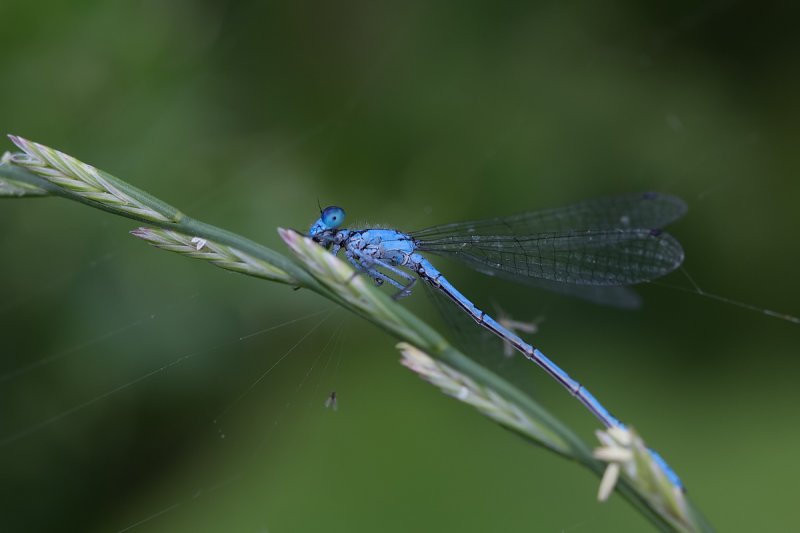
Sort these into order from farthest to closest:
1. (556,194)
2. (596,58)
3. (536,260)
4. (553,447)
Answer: (596,58)
(556,194)
(536,260)
(553,447)

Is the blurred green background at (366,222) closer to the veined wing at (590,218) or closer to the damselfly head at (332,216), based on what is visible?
the veined wing at (590,218)

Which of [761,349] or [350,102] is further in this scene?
[350,102]

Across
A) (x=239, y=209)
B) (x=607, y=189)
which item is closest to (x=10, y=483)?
(x=239, y=209)

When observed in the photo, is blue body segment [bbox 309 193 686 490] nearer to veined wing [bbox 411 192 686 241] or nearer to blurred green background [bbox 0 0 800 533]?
veined wing [bbox 411 192 686 241]

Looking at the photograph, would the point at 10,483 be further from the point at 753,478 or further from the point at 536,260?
the point at 753,478

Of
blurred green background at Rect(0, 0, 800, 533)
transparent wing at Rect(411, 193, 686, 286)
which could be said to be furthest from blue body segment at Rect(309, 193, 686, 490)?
blurred green background at Rect(0, 0, 800, 533)

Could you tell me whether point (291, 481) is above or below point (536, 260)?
below

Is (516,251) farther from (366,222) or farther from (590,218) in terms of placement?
(366,222)
